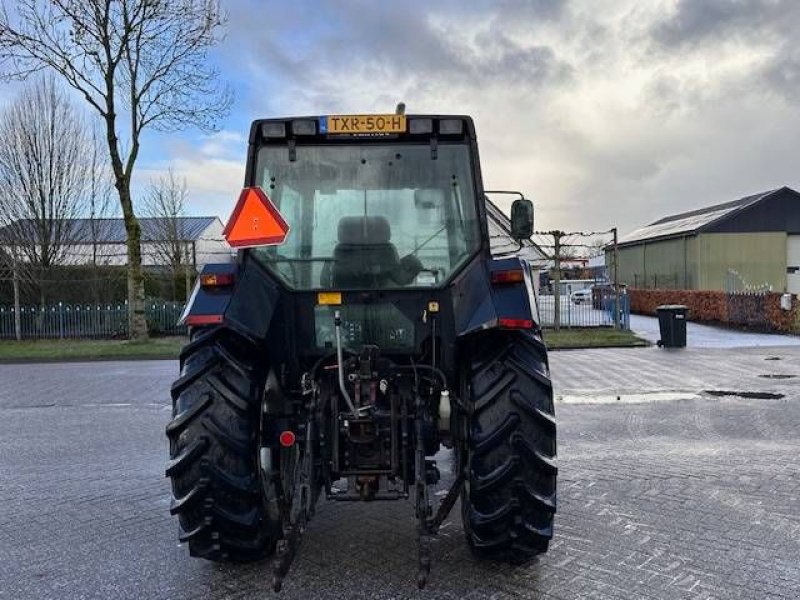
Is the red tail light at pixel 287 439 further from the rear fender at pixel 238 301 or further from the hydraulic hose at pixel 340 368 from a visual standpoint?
the rear fender at pixel 238 301

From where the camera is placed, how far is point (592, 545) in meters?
4.18

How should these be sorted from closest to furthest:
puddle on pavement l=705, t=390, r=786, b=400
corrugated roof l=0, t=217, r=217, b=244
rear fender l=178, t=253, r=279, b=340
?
rear fender l=178, t=253, r=279, b=340 → puddle on pavement l=705, t=390, r=786, b=400 → corrugated roof l=0, t=217, r=217, b=244

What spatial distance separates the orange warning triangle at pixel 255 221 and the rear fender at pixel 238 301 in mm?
209

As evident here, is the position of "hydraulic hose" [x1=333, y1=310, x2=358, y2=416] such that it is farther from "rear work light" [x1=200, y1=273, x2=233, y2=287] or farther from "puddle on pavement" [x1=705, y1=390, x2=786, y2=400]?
"puddle on pavement" [x1=705, y1=390, x2=786, y2=400]

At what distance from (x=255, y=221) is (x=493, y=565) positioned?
2.37 metres

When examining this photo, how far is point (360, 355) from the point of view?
371cm

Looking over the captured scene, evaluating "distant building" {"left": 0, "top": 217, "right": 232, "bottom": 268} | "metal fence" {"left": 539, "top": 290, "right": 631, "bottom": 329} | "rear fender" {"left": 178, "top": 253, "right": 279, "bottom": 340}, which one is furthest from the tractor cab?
"metal fence" {"left": 539, "top": 290, "right": 631, "bottom": 329}

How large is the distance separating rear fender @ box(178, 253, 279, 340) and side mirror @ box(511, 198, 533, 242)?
1730 millimetres

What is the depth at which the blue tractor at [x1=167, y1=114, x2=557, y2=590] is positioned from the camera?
3520 mm

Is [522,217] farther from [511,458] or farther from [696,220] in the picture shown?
[696,220]

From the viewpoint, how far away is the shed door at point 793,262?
4025 centimetres

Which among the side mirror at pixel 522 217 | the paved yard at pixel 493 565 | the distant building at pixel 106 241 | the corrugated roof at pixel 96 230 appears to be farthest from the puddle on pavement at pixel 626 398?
the corrugated roof at pixel 96 230

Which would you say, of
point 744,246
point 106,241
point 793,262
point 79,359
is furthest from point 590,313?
point 793,262

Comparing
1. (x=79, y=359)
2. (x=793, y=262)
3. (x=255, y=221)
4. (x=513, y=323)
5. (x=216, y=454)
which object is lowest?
(x=79, y=359)
